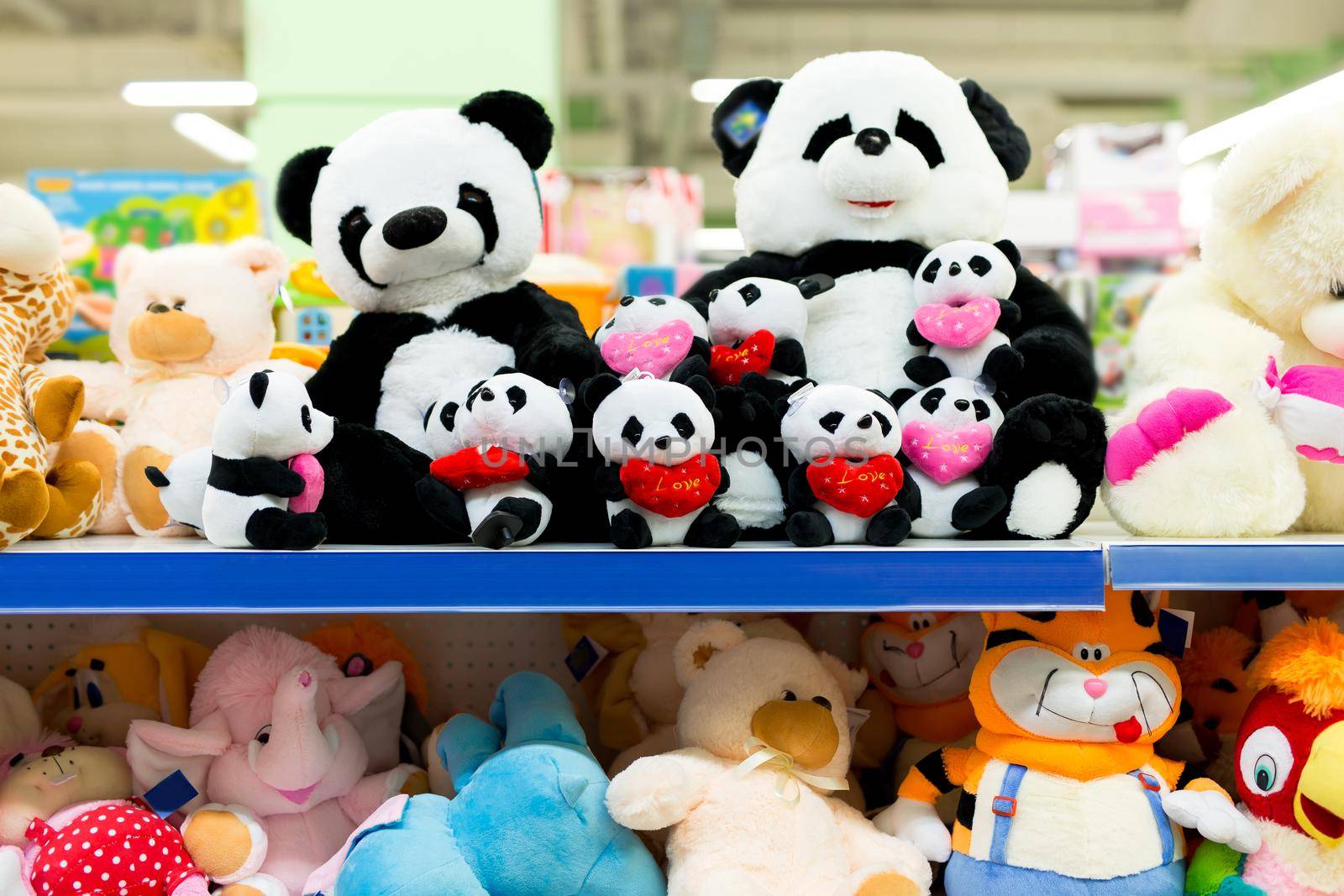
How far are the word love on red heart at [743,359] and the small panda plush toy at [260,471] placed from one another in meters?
0.41

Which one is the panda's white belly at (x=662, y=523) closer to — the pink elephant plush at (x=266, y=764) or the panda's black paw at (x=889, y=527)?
the panda's black paw at (x=889, y=527)

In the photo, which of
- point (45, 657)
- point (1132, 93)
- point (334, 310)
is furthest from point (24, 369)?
point (1132, 93)

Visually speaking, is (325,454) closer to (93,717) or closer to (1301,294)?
(93,717)

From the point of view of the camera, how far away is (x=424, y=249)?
1099 mm

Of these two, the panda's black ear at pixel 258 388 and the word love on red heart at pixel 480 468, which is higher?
the panda's black ear at pixel 258 388

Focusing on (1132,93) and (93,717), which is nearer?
(93,717)

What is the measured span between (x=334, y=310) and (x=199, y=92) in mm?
5203

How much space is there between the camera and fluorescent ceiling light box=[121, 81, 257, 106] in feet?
18.7

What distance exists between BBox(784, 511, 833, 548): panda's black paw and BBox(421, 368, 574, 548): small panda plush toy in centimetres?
23

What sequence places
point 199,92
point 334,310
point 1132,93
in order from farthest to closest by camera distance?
1. point 1132,93
2. point 199,92
3. point 334,310

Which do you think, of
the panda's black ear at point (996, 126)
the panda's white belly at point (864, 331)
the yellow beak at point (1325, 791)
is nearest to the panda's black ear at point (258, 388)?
the panda's white belly at point (864, 331)

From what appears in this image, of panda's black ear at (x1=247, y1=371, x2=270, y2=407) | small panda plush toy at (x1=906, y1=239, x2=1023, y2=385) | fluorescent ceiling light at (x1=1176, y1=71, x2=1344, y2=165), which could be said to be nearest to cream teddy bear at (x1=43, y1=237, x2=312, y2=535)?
panda's black ear at (x1=247, y1=371, x2=270, y2=407)

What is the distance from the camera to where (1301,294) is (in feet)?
3.55

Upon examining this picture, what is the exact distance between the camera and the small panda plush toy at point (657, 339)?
99 centimetres
